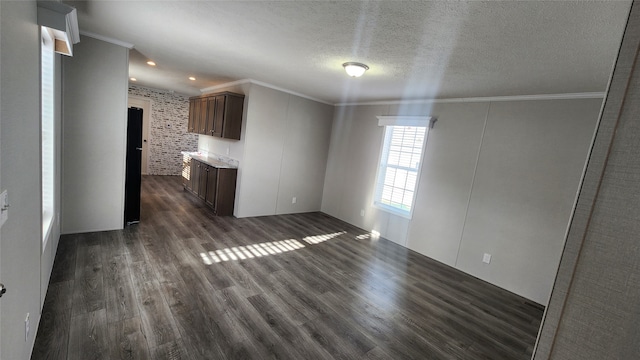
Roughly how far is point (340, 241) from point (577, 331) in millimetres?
3640


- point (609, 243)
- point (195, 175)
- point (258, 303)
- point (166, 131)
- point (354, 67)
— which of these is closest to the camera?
point (609, 243)

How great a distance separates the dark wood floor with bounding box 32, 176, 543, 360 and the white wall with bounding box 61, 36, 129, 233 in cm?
38

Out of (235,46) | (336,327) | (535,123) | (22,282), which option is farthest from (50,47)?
(535,123)

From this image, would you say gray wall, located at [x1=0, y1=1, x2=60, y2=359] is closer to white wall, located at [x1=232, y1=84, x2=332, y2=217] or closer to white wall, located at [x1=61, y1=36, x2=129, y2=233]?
white wall, located at [x1=61, y1=36, x2=129, y2=233]

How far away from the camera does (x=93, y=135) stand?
3.31 m

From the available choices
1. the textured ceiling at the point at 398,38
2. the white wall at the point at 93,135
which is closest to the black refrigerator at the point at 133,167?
the white wall at the point at 93,135

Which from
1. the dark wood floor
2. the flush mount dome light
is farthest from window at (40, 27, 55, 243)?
the flush mount dome light

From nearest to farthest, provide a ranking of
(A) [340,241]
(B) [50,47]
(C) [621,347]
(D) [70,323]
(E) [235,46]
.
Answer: (C) [621,347]
(D) [70,323]
(B) [50,47]
(E) [235,46]
(A) [340,241]

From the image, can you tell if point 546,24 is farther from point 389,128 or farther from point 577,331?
point 389,128

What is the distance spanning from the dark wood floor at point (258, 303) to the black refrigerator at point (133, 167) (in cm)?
22

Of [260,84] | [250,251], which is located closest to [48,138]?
[250,251]

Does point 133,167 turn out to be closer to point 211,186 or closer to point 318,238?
point 211,186

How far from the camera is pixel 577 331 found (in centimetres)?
86

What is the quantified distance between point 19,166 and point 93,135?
2468 millimetres
